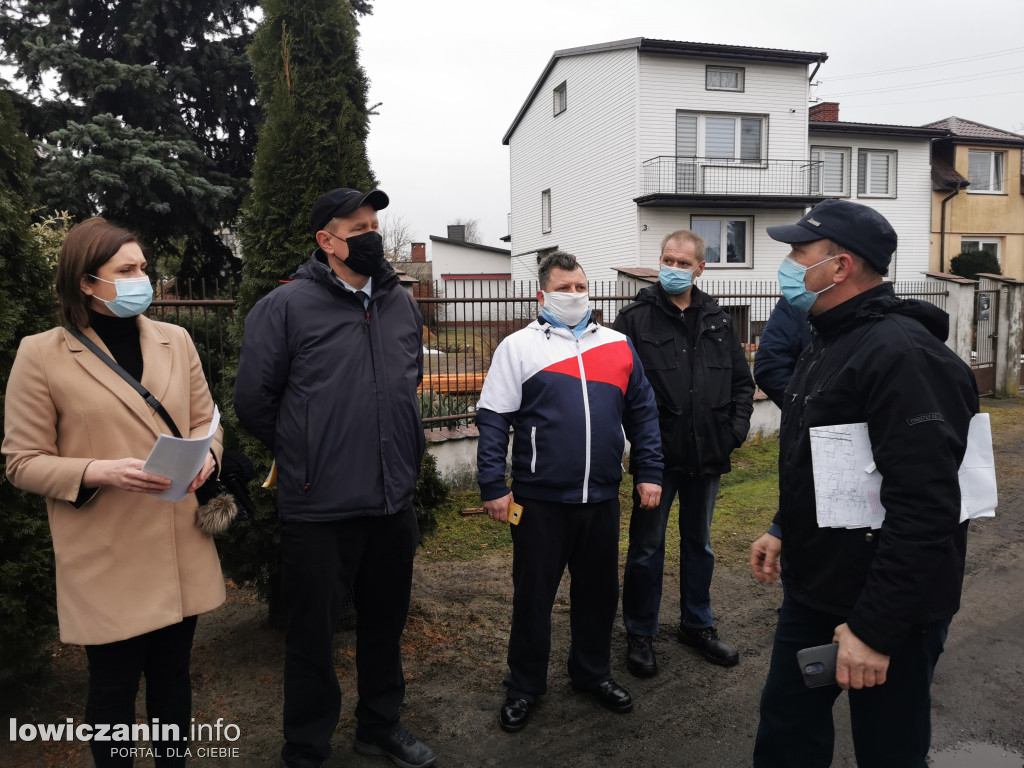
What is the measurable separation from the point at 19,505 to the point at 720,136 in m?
22.0

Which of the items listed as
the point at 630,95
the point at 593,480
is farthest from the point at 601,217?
the point at 593,480

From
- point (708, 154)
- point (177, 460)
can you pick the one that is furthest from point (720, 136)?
point (177, 460)

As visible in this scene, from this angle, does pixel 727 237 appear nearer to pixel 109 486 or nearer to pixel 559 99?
A: pixel 559 99

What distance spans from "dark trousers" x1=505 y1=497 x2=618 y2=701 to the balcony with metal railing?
17979mm

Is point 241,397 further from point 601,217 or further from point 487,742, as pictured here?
point 601,217

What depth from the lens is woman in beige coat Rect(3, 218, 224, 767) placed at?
2273mm

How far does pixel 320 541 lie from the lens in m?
2.68

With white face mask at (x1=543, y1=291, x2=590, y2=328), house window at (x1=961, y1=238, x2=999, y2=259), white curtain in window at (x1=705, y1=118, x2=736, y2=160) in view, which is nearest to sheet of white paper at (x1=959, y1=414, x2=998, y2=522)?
white face mask at (x1=543, y1=291, x2=590, y2=328)

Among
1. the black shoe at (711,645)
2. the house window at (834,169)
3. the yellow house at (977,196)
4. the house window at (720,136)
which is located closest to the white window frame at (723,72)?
the house window at (720,136)

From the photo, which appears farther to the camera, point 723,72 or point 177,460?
point 723,72

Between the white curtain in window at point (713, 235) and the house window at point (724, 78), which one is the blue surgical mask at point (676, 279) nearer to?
the white curtain in window at point (713, 235)

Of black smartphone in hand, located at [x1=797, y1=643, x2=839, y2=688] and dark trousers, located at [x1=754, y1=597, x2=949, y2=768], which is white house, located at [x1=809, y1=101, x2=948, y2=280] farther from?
black smartphone in hand, located at [x1=797, y1=643, x2=839, y2=688]

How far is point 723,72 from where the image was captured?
21.2 m

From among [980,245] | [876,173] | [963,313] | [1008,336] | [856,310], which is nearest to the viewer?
[856,310]
